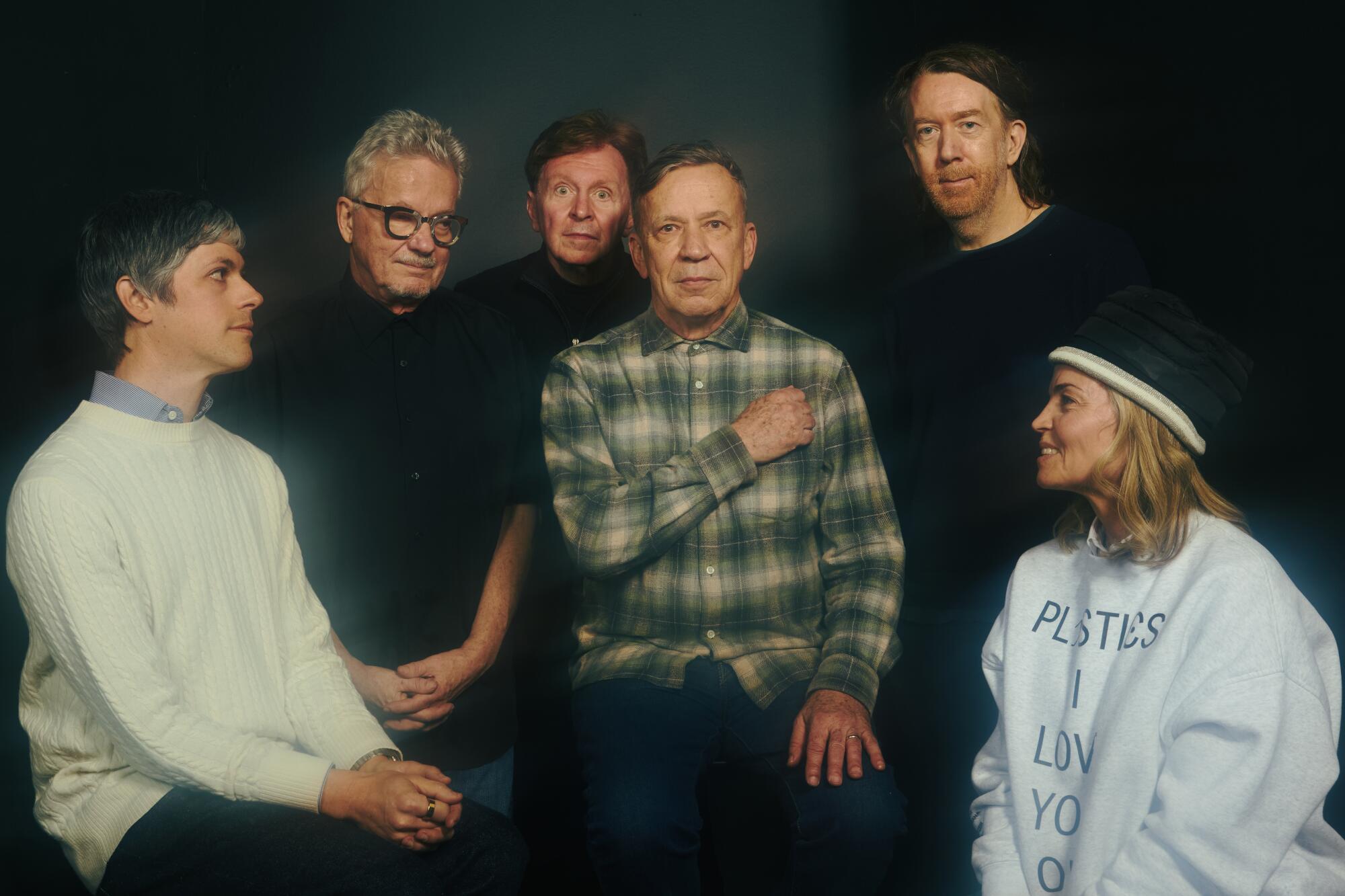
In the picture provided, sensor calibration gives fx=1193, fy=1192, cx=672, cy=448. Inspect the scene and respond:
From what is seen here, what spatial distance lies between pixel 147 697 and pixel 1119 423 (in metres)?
1.91

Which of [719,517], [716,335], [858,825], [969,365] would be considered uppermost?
[716,335]

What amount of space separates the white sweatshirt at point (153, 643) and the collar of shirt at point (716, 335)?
1008 mm

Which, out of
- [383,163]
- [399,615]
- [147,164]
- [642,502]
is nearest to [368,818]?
[399,615]

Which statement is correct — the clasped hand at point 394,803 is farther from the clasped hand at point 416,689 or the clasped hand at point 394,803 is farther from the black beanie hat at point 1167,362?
the black beanie hat at point 1167,362

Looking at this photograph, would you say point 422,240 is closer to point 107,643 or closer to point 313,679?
point 313,679

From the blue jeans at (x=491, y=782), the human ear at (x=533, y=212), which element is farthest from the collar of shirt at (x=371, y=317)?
the blue jeans at (x=491, y=782)

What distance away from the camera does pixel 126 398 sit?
234cm

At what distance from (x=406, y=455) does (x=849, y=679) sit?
1.22m

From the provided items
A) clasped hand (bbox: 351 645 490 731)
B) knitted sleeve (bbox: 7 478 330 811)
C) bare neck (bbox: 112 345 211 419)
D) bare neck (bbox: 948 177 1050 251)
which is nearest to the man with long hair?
bare neck (bbox: 948 177 1050 251)

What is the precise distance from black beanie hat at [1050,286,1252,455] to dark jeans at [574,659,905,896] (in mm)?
1007

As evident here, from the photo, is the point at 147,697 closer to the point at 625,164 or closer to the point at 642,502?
the point at 642,502

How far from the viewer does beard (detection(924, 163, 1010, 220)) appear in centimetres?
305

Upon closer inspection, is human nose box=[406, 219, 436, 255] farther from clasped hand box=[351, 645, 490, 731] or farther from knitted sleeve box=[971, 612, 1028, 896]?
knitted sleeve box=[971, 612, 1028, 896]

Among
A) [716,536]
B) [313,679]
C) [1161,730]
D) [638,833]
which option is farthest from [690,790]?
[1161,730]
